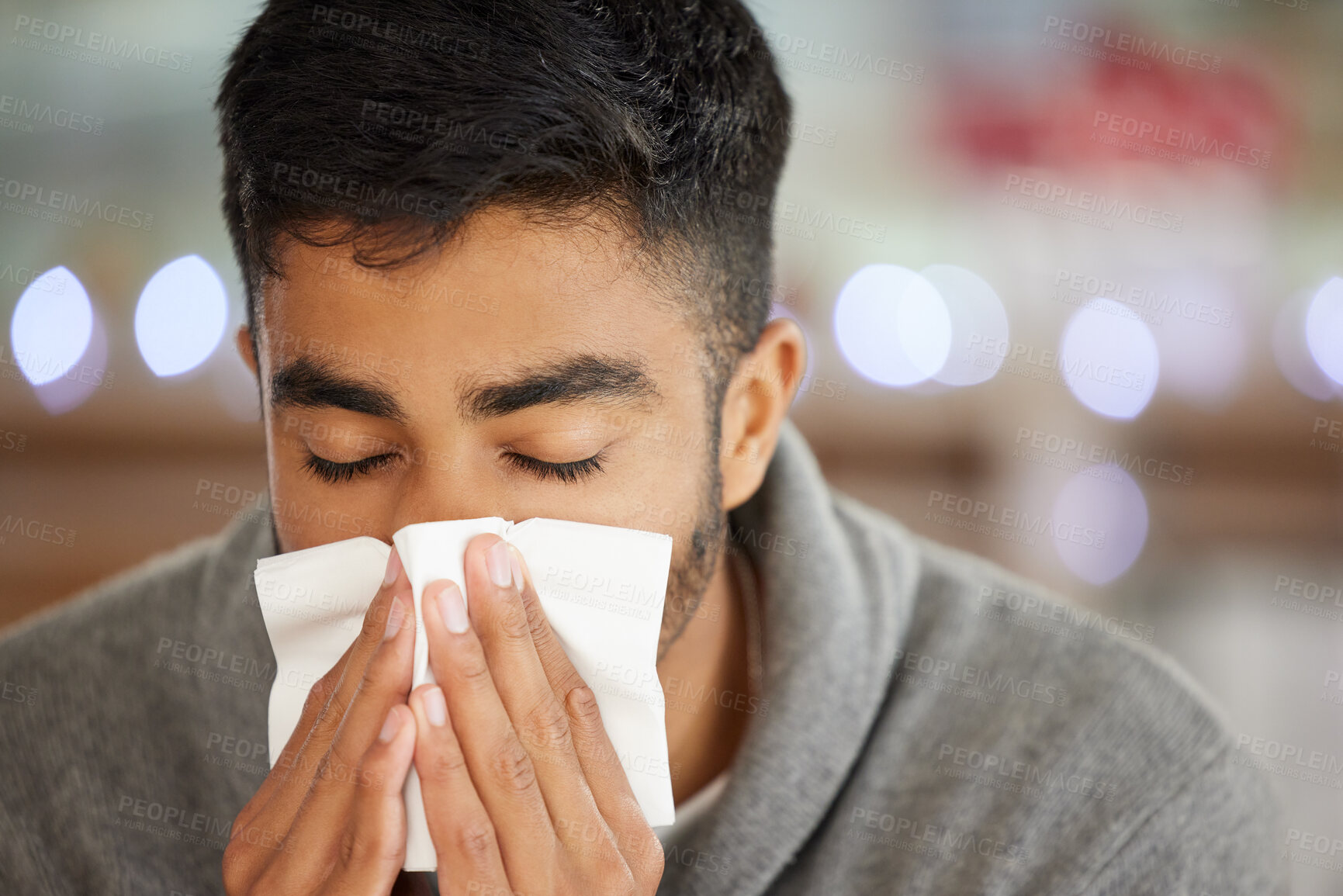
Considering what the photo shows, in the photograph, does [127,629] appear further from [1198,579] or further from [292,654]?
[1198,579]

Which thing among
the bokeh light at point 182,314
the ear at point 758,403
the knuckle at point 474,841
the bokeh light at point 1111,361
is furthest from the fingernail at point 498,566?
the bokeh light at point 1111,361

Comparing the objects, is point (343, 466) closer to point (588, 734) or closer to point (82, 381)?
point (588, 734)

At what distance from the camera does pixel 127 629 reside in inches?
58.4

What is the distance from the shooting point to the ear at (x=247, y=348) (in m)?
1.17

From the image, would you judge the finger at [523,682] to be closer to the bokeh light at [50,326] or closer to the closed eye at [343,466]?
the closed eye at [343,466]

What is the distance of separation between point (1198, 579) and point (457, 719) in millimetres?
3094

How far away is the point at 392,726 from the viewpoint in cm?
85

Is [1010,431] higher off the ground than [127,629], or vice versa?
[127,629]

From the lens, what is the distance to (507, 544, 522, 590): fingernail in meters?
0.88

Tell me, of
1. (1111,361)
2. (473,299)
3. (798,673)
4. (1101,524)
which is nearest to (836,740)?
(798,673)

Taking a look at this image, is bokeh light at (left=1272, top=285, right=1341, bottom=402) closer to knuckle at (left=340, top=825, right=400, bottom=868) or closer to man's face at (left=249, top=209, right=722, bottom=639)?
man's face at (left=249, top=209, right=722, bottom=639)

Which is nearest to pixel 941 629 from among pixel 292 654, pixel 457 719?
pixel 457 719

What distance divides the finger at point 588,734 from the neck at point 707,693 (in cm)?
32

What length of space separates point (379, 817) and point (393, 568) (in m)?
0.22
